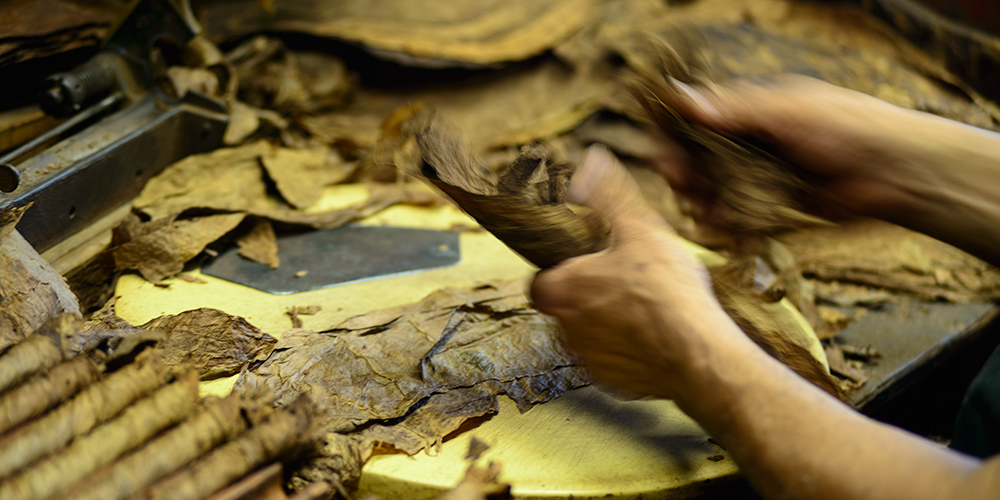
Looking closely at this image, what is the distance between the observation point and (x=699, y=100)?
0.97m

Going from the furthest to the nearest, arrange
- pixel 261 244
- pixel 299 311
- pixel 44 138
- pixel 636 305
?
1. pixel 261 244
2. pixel 44 138
3. pixel 299 311
4. pixel 636 305

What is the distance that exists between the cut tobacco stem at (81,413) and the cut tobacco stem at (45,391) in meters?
0.01

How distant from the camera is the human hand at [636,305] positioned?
2.39ft

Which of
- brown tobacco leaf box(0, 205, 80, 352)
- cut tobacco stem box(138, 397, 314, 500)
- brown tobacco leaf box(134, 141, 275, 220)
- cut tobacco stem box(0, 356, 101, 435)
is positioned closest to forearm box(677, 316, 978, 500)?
cut tobacco stem box(138, 397, 314, 500)

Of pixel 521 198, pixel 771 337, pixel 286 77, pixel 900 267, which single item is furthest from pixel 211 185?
pixel 900 267

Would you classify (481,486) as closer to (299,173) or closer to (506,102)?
(299,173)

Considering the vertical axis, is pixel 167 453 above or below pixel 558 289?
below

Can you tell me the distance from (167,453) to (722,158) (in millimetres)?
889

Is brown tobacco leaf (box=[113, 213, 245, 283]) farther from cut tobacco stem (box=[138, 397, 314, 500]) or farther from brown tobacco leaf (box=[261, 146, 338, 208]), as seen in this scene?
cut tobacco stem (box=[138, 397, 314, 500])

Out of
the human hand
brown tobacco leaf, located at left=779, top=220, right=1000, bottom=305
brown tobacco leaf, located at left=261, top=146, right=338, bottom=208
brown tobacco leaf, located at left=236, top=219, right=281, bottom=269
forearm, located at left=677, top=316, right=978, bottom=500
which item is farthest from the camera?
brown tobacco leaf, located at left=779, top=220, right=1000, bottom=305

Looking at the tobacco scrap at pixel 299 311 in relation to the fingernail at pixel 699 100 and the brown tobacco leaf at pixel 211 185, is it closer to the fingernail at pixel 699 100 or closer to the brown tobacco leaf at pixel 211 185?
the brown tobacco leaf at pixel 211 185

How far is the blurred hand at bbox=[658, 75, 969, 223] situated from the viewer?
0.86 metres

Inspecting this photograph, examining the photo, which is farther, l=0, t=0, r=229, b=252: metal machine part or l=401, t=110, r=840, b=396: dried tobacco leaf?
l=0, t=0, r=229, b=252: metal machine part

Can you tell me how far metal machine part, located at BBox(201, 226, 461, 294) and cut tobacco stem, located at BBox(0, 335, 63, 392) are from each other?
495 mm
